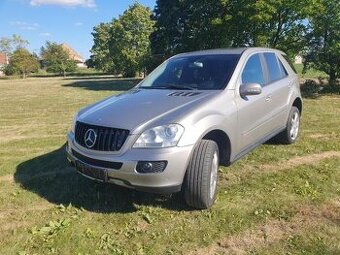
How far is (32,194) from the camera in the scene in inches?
205

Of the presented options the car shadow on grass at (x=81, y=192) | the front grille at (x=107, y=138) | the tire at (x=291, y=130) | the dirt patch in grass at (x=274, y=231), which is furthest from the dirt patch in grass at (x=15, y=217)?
the tire at (x=291, y=130)

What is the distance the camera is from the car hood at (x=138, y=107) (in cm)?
427

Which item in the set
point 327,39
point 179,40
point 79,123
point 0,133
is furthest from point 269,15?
point 79,123

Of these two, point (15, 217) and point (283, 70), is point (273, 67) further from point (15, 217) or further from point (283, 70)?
point (15, 217)

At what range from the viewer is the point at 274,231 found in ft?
13.5

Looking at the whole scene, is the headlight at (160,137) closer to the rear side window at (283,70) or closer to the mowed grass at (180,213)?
the mowed grass at (180,213)

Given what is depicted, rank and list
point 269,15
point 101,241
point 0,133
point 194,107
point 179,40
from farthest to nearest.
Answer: point 179,40 → point 269,15 → point 0,133 → point 194,107 → point 101,241

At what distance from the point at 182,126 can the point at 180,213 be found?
1012mm

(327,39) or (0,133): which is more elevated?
(327,39)

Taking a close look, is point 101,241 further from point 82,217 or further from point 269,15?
point 269,15

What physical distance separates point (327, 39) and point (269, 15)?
3.60 meters

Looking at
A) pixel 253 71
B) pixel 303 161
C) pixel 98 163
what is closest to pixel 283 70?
pixel 253 71

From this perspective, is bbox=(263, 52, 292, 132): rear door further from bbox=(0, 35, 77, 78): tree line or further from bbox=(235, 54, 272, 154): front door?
bbox=(0, 35, 77, 78): tree line

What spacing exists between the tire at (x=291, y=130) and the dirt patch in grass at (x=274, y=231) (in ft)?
8.01
